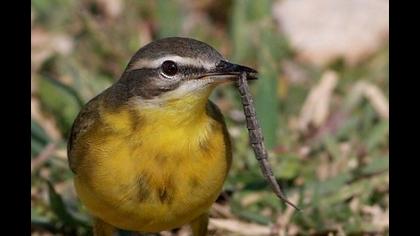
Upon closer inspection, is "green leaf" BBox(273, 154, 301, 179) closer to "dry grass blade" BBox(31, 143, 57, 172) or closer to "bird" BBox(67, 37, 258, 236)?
"bird" BBox(67, 37, 258, 236)

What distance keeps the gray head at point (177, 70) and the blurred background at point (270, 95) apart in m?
1.30

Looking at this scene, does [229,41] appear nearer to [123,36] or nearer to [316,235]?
[123,36]

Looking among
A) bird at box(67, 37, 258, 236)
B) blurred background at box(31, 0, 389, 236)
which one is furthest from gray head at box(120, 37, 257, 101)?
blurred background at box(31, 0, 389, 236)

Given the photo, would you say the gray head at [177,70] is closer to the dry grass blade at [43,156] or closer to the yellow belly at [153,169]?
the yellow belly at [153,169]

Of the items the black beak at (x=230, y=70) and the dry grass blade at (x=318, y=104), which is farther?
the dry grass blade at (x=318, y=104)

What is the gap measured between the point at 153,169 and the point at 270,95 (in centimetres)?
222

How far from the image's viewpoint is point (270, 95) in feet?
23.8

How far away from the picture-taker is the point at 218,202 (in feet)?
21.8

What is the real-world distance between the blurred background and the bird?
100 cm

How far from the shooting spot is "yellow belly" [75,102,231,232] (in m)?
5.16

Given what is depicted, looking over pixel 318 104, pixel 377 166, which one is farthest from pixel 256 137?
pixel 318 104

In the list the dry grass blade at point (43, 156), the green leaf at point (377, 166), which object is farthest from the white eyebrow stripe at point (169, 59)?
the green leaf at point (377, 166)

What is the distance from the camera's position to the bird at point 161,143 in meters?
5.08
